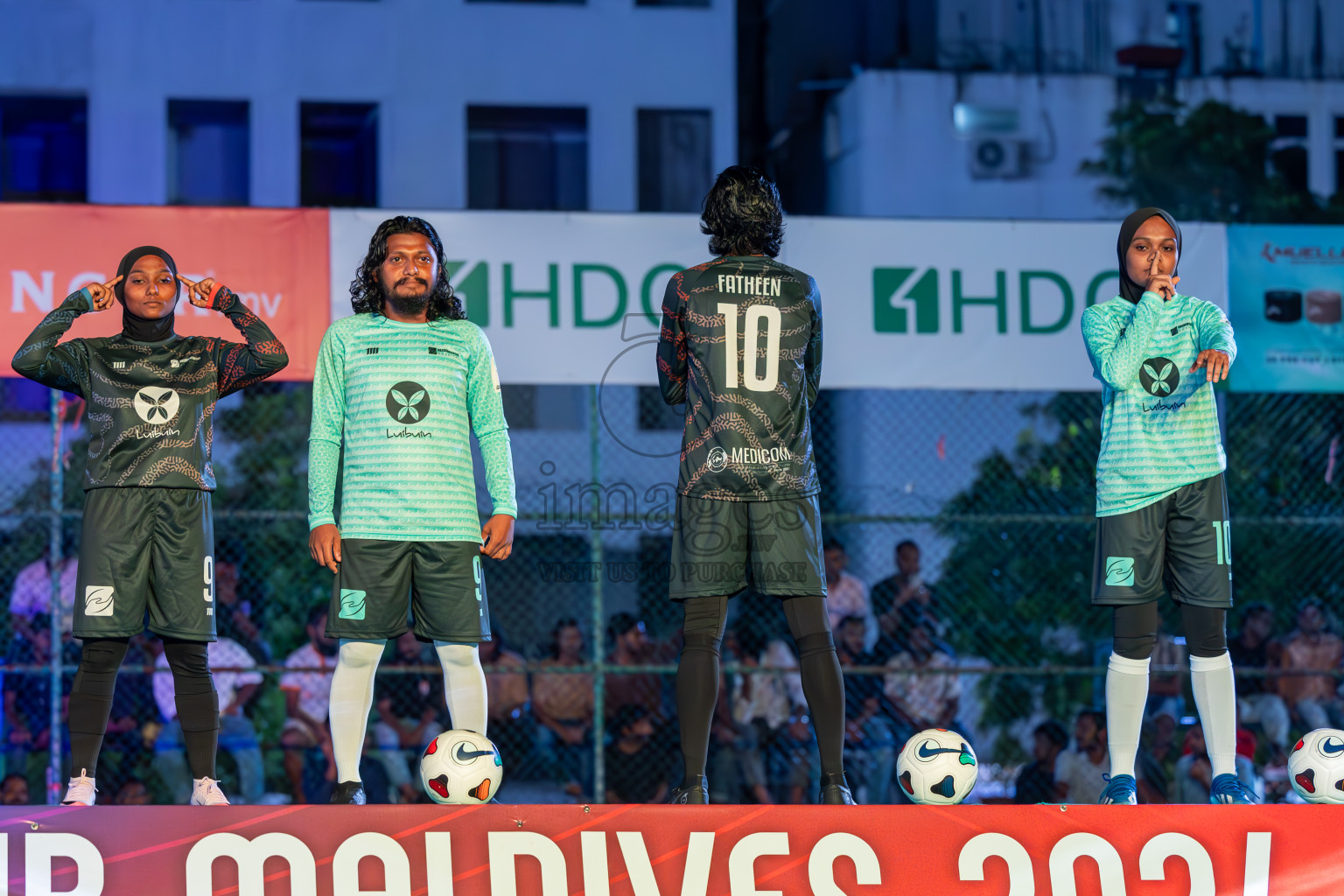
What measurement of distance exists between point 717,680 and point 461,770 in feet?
2.33

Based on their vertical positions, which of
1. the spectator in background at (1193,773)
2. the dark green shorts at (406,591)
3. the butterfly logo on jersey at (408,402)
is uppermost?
the butterfly logo on jersey at (408,402)

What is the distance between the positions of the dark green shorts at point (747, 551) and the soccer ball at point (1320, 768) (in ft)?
4.36

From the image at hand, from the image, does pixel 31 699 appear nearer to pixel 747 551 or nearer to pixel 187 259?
pixel 187 259

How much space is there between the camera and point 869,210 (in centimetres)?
1381

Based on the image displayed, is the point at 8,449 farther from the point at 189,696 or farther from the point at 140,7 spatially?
the point at 189,696

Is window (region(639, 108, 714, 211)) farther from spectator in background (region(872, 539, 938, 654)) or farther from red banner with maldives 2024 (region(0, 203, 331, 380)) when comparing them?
red banner with maldives 2024 (region(0, 203, 331, 380))

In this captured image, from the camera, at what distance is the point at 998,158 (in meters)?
14.1

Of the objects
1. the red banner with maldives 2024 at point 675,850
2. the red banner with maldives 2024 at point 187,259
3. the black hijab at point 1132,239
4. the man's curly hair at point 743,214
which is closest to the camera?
the red banner with maldives 2024 at point 675,850

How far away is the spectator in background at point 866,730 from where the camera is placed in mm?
7496

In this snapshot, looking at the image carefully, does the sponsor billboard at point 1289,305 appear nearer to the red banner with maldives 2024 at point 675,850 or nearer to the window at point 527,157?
the red banner with maldives 2024 at point 675,850

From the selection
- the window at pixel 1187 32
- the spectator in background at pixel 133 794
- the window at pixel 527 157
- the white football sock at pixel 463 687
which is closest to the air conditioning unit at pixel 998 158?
the window at pixel 1187 32

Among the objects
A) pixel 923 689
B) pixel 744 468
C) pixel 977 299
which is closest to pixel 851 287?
pixel 977 299

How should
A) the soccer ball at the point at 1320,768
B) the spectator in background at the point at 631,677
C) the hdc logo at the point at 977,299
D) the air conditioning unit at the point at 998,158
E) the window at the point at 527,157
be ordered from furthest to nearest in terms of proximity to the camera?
1. the window at the point at 527,157
2. the air conditioning unit at the point at 998,158
3. the spectator in background at the point at 631,677
4. the hdc logo at the point at 977,299
5. the soccer ball at the point at 1320,768

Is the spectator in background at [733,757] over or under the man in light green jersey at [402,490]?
under
